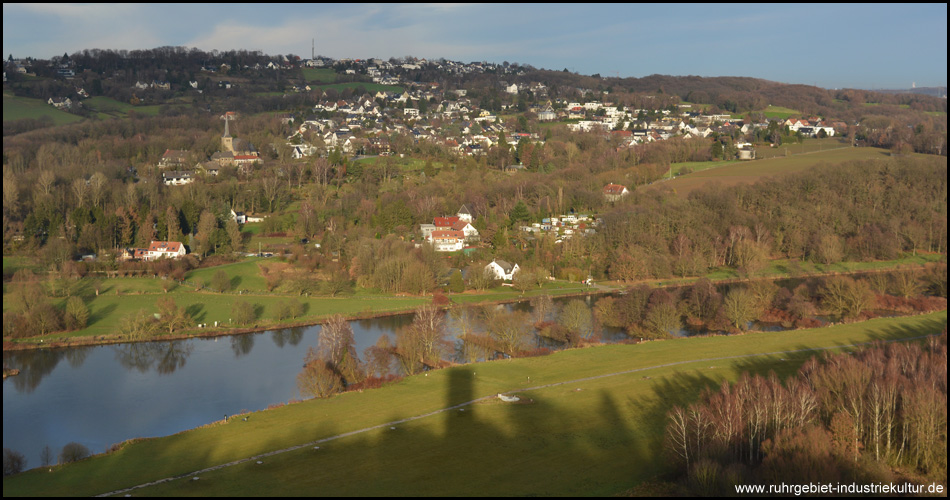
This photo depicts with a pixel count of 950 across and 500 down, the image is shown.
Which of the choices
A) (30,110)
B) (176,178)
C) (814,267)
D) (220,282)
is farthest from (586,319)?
(30,110)

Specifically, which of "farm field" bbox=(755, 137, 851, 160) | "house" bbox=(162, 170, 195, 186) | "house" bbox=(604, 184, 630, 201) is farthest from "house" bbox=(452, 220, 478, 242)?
"farm field" bbox=(755, 137, 851, 160)

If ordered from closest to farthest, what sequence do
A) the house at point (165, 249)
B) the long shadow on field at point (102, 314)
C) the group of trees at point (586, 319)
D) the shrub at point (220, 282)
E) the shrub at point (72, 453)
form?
the shrub at point (72, 453) < the group of trees at point (586, 319) < the long shadow on field at point (102, 314) < the shrub at point (220, 282) < the house at point (165, 249)

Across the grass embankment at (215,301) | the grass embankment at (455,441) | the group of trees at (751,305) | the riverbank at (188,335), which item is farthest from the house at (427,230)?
the grass embankment at (455,441)

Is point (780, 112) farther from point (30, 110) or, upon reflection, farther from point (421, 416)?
point (421, 416)

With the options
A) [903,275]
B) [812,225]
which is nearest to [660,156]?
[812,225]

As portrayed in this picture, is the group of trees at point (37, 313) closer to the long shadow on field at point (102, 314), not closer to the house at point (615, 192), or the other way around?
the long shadow on field at point (102, 314)

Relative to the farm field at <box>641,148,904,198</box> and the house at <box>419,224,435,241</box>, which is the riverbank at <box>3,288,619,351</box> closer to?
the house at <box>419,224,435,241</box>

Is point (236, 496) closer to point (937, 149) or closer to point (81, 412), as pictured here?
point (81, 412)
